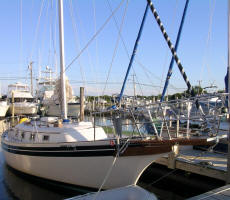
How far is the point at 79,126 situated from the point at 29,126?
2781mm

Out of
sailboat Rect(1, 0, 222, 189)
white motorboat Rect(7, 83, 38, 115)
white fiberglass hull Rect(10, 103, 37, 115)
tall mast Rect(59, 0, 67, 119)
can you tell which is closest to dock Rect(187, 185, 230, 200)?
sailboat Rect(1, 0, 222, 189)

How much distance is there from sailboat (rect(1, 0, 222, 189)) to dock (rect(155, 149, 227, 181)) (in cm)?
188

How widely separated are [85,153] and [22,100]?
3976 cm

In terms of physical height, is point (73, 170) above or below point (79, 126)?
below

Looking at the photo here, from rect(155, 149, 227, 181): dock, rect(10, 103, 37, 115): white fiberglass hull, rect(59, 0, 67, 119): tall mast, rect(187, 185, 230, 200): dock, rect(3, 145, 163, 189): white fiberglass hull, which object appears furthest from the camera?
rect(10, 103, 37, 115): white fiberglass hull

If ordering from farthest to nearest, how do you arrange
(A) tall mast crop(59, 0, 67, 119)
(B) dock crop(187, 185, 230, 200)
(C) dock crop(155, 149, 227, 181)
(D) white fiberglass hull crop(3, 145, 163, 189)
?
(A) tall mast crop(59, 0, 67, 119) → (C) dock crop(155, 149, 227, 181) → (D) white fiberglass hull crop(3, 145, 163, 189) → (B) dock crop(187, 185, 230, 200)

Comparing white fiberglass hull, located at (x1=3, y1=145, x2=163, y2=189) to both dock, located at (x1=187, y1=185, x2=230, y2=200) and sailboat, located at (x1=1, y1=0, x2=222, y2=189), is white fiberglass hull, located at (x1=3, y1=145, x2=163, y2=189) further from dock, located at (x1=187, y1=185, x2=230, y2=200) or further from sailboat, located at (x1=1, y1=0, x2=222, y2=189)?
dock, located at (x1=187, y1=185, x2=230, y2=200)

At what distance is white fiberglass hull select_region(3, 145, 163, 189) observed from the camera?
7316mm

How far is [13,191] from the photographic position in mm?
9305

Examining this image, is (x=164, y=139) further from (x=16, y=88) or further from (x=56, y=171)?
(x=16, y=88)

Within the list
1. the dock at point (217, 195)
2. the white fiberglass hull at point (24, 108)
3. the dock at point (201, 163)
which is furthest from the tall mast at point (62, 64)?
the white fiberglass hull at point (24, 108)

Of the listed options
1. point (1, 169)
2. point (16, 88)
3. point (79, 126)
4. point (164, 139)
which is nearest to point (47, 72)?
point (16, 88)

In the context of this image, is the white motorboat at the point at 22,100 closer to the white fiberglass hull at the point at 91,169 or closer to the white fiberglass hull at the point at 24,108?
the white fiberglass hull at the point at 24,108

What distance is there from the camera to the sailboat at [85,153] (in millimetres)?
6988
